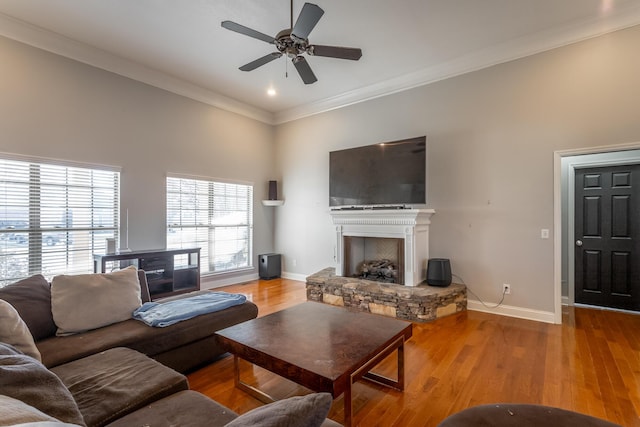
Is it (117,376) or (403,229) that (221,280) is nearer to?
(403,229)

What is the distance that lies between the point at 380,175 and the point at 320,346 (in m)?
3.09

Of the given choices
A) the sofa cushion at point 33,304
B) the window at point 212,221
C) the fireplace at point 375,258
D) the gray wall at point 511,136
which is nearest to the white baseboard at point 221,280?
the window at point 212,221

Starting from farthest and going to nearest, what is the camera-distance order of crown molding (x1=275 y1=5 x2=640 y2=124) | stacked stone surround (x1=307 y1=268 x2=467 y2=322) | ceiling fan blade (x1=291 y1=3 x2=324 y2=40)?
stacked stone surround (x1=307 y1=268 x2=467 y2=322) → crown molding (x1=275 y1=5 x2=640 y2=124) → ceiling fan blade (x1=291 y1=3 x2=324 y2=40)

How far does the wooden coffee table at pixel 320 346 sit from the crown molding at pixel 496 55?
3.61m

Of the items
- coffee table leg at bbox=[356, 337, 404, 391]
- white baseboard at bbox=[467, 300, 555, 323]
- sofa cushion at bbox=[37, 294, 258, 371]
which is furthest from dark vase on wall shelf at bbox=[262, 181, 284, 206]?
coffee table leg at bbox=[356, 337, 404, 391]

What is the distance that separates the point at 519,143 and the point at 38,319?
16.3 ft

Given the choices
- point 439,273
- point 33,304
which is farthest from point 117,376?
point 439,273

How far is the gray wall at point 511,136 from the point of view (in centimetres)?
321

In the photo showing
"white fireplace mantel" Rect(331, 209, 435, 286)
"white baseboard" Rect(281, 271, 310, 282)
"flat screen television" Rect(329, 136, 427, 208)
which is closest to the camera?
"white fireplace mantel" Rect(331, 209, 435, 286)

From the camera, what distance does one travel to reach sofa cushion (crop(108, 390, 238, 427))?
3.96 ft

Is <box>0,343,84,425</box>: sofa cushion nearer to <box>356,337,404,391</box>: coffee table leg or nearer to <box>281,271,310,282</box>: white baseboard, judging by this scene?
<box>356,337,404,391</box>: coffee table leg

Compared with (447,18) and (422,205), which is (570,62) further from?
(422,205)

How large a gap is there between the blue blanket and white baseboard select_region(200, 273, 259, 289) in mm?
2322

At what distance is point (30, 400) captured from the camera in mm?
884
